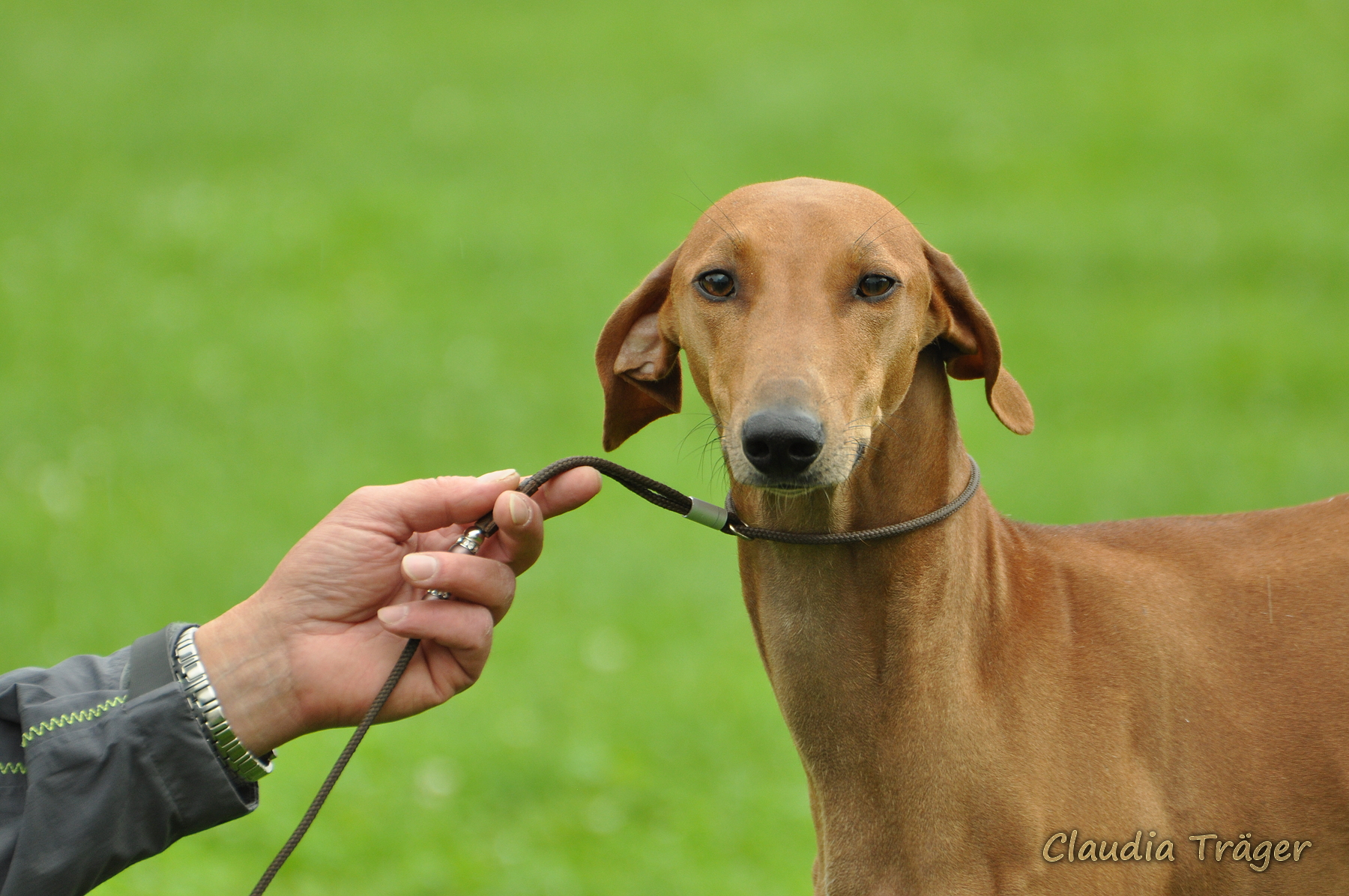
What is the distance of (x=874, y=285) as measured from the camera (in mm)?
3227

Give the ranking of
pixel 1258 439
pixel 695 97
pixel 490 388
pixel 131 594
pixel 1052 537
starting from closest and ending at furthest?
pixel 1052 537
pixel 131 594
pixel 1258 439
pixel 490 388
pixel 695 97

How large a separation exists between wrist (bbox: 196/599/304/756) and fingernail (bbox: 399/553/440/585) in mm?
420

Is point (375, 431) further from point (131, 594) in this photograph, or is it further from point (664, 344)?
point (664, 344)

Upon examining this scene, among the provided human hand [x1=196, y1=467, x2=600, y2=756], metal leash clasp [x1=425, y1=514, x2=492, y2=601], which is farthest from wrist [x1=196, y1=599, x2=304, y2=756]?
metal leash clasp [x1=425, y1=514, x2=492, y2=601]

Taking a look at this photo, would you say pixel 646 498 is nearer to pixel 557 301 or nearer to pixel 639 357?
pixel 639 357

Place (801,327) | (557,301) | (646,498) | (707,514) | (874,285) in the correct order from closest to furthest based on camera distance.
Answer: (801,327), (874,285), (707,514), (646,498), (557,301)

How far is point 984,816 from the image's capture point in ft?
10.3

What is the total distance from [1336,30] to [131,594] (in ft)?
54.1

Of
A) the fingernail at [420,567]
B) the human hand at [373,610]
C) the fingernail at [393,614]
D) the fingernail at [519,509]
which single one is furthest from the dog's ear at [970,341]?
the fingernail at [393,614]

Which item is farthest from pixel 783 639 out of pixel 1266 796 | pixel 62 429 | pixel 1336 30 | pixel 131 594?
pixel 1336 30

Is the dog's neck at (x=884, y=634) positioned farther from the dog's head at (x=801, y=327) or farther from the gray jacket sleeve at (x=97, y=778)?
the gray jacket sleeve at (x=97, y=778)

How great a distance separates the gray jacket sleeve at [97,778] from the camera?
3.12 m

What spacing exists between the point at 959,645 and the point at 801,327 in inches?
33.1

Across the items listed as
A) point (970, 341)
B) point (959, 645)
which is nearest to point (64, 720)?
point (959, 645)
